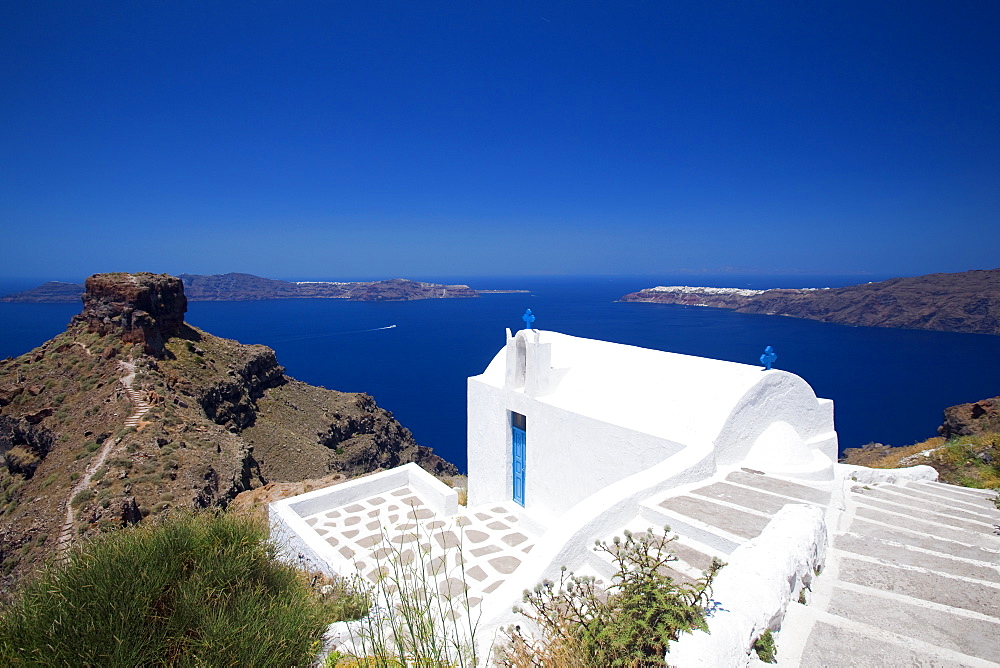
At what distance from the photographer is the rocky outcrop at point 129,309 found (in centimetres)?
2288

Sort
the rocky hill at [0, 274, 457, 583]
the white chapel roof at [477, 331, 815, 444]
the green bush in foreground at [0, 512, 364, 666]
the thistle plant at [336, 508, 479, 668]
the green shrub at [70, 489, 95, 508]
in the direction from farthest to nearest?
1. the rocky hill at [0, 274, 457, 583]
2. the green shrub at [70, 489, 95, 508]
3. the white chapel roof at [477, 331, 815, 444]
4. the green bush in foreground at [0, 512, 364, 666]
5. the thistle plant at [336, 508, 479, 668]

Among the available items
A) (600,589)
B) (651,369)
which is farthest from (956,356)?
(600,589)

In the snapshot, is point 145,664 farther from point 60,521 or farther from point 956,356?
point 956,356

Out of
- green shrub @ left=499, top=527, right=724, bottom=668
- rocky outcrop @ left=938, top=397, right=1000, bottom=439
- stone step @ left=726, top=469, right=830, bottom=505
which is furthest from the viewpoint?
rocky outcrop @ left=938, top=397, right=1000, bottom=439

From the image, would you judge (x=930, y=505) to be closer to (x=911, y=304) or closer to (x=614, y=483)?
(x=614, y=483)

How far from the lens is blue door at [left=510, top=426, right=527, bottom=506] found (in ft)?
30.4

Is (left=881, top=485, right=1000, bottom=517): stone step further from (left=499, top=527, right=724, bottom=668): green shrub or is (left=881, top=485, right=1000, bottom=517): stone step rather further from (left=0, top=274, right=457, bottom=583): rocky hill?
(left=0, top=274, right=457, bottom=583): rocky hill

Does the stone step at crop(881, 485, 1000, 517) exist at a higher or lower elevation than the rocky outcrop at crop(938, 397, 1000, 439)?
higher

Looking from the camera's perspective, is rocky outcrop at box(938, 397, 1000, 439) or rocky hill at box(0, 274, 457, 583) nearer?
rocky hill at box(0, 274, 457, 583)

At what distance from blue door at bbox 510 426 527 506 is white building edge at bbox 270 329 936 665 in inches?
1.3

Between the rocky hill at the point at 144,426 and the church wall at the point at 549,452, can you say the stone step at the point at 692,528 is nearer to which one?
the church wall at the point at 549,452

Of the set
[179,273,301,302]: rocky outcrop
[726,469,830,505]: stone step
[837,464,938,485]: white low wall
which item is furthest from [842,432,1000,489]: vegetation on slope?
[179,273,301,302]: rocky outcrop

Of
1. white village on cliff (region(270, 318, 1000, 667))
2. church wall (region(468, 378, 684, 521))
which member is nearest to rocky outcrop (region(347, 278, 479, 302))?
church wall (region(468, 378, 684, 521))

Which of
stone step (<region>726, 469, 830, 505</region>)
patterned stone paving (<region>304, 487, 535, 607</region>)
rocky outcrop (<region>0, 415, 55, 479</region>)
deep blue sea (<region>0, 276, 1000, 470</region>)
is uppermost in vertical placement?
stone step (<region>726, 469, 830, 505</region>)
